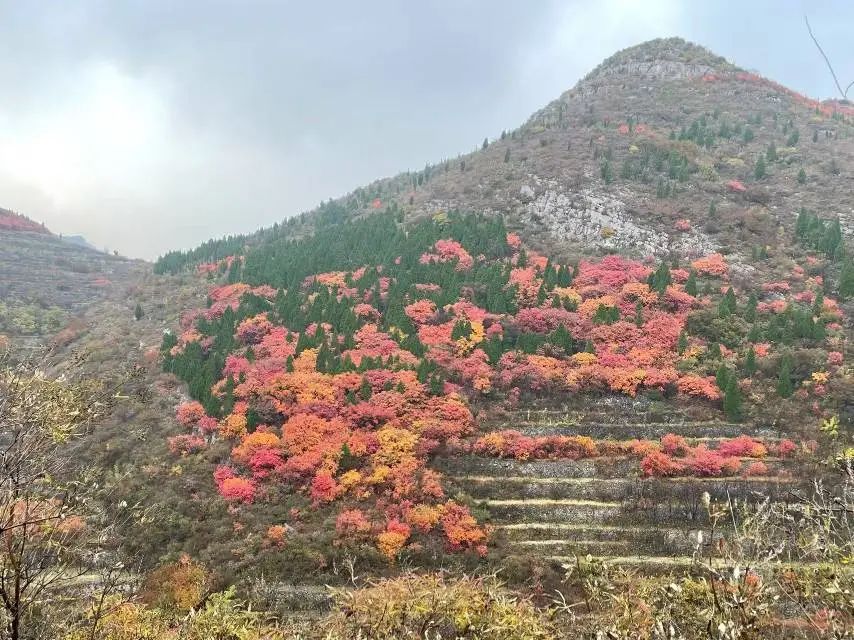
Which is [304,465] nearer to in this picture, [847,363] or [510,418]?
[510,418]

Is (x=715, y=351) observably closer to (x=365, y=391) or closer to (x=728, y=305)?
(x=728, y=305)

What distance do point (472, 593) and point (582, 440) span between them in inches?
1032

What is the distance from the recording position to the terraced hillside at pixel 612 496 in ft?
95.7

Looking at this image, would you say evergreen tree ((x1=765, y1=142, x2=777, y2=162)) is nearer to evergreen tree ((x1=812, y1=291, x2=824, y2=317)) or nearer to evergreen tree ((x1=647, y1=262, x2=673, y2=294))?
evergreen tree ((x1=812, y1=291, x2=824, y2=317))

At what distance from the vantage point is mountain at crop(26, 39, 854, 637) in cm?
2944

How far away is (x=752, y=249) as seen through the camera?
58781mm

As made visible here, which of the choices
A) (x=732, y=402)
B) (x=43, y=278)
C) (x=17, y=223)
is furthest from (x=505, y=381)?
(x=17, y=223)

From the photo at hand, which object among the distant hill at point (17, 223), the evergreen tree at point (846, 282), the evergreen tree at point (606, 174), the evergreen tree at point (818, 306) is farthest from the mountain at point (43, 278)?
the evergreen tree at point (846, 282)

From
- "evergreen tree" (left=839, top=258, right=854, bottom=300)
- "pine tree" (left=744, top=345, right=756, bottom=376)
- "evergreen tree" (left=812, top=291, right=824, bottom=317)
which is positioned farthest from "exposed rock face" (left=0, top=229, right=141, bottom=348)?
"evergreen tree" (left=839, top=258, right=854, bottom=300)

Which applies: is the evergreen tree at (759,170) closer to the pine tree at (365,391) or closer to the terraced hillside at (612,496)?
the terraced hillside at (612,496)

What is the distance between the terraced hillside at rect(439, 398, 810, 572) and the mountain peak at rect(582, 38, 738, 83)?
335 ft

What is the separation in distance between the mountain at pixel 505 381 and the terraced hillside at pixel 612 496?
13cm

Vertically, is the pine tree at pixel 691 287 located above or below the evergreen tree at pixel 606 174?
below

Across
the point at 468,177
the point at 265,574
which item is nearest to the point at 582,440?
the point at 265,574
